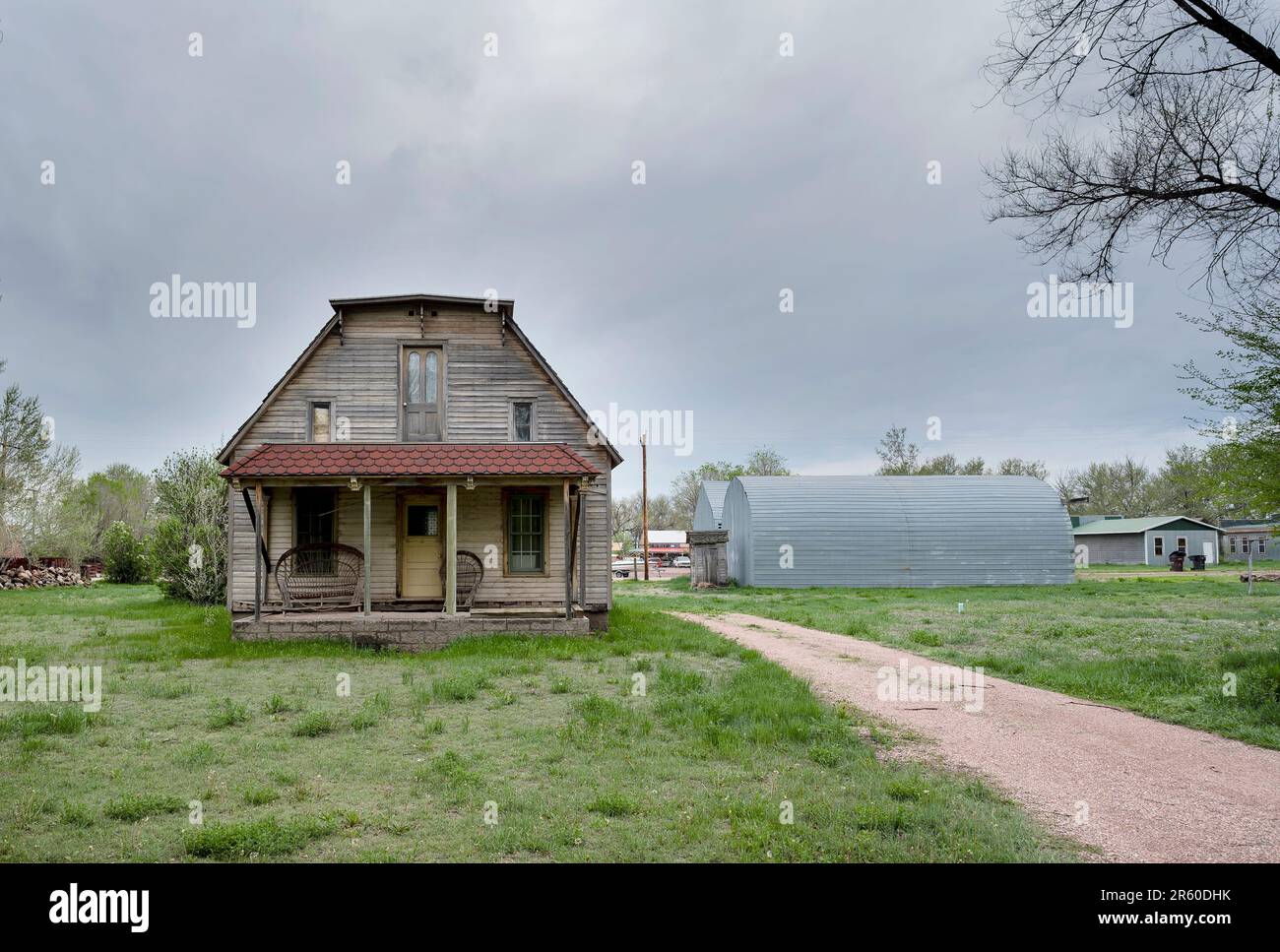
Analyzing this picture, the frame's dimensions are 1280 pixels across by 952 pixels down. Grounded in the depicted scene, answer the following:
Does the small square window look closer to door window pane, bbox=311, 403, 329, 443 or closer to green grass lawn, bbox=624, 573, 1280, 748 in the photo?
door window pane, bbox=311, 403, 329, 443

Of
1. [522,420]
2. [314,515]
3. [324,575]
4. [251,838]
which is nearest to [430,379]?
[522,420]

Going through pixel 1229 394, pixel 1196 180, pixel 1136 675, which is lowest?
pixel 1136 675

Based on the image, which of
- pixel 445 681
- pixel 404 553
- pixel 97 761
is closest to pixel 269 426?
pixel 404 553

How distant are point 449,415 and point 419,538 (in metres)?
2.86

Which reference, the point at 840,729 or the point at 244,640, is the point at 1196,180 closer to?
the point at 840,729

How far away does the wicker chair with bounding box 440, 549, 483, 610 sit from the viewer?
56.1 feet

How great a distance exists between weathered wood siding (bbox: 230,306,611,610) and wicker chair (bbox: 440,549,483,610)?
31cm

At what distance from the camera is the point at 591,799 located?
5.93 meters

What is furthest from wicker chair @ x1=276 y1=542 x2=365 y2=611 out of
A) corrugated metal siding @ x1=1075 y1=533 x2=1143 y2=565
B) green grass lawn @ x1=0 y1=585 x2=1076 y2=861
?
corrugated metal siding @ x1=1075 y1=533 x2=1143 y2=565

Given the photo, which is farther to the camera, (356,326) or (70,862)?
(356,326)

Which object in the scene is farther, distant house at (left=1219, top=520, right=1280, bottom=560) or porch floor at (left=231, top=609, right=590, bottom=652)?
distant house at (left=1219, top=520, right=1280, bottom=560)
